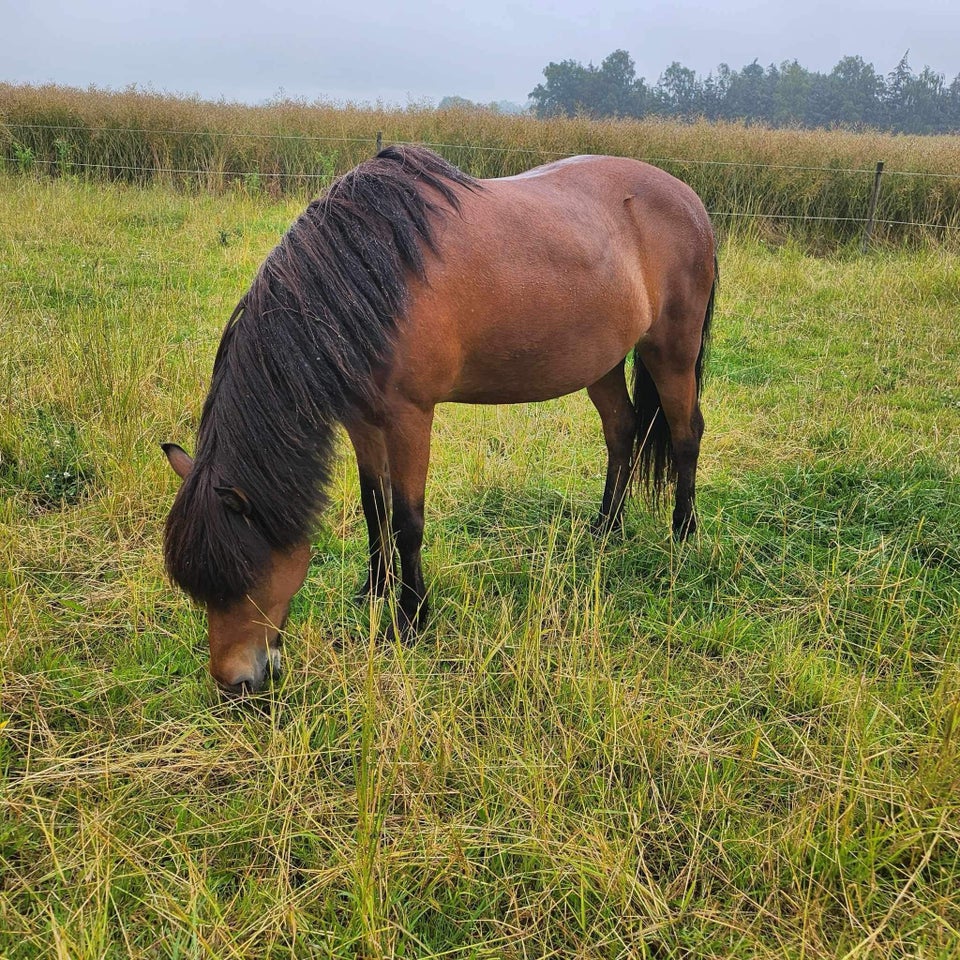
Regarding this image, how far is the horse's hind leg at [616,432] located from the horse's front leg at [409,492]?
126 cm

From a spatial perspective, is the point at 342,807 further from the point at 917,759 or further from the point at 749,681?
the point at 917,759

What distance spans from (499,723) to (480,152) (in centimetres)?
1110

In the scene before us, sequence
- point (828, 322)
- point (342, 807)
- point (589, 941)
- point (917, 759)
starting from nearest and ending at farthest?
point (589, 941) < point (342, 807) < point (917, 759) < point (828, 322)

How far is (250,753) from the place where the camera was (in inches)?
83.8

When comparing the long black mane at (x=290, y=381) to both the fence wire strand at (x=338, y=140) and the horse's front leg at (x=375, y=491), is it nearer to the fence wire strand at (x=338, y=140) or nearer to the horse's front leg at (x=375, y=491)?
the horse's front leg at (x=375, y=491)

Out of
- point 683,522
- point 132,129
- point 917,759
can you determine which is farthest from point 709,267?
point 132,129

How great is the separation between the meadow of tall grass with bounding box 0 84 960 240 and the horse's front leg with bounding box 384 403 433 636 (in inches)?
355

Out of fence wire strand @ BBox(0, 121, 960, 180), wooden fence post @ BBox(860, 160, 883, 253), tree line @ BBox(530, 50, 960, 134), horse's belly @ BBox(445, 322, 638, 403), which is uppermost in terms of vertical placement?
tree line @ BBox(530, 50, 960, 134)

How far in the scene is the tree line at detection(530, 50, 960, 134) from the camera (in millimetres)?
52000

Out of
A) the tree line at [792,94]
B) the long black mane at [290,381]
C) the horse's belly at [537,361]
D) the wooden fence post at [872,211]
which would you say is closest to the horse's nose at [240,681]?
the long black mane at [290,381]

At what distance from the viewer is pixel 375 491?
2.76 metres

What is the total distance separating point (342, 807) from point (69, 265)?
22.9 feet

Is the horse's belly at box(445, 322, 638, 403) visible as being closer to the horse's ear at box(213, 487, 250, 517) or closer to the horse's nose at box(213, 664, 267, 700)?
the horse's ear at box(213, 487, 250, 517)

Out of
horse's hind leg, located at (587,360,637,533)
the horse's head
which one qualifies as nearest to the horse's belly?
horse's hind leg, located at (587,360,637,533)
